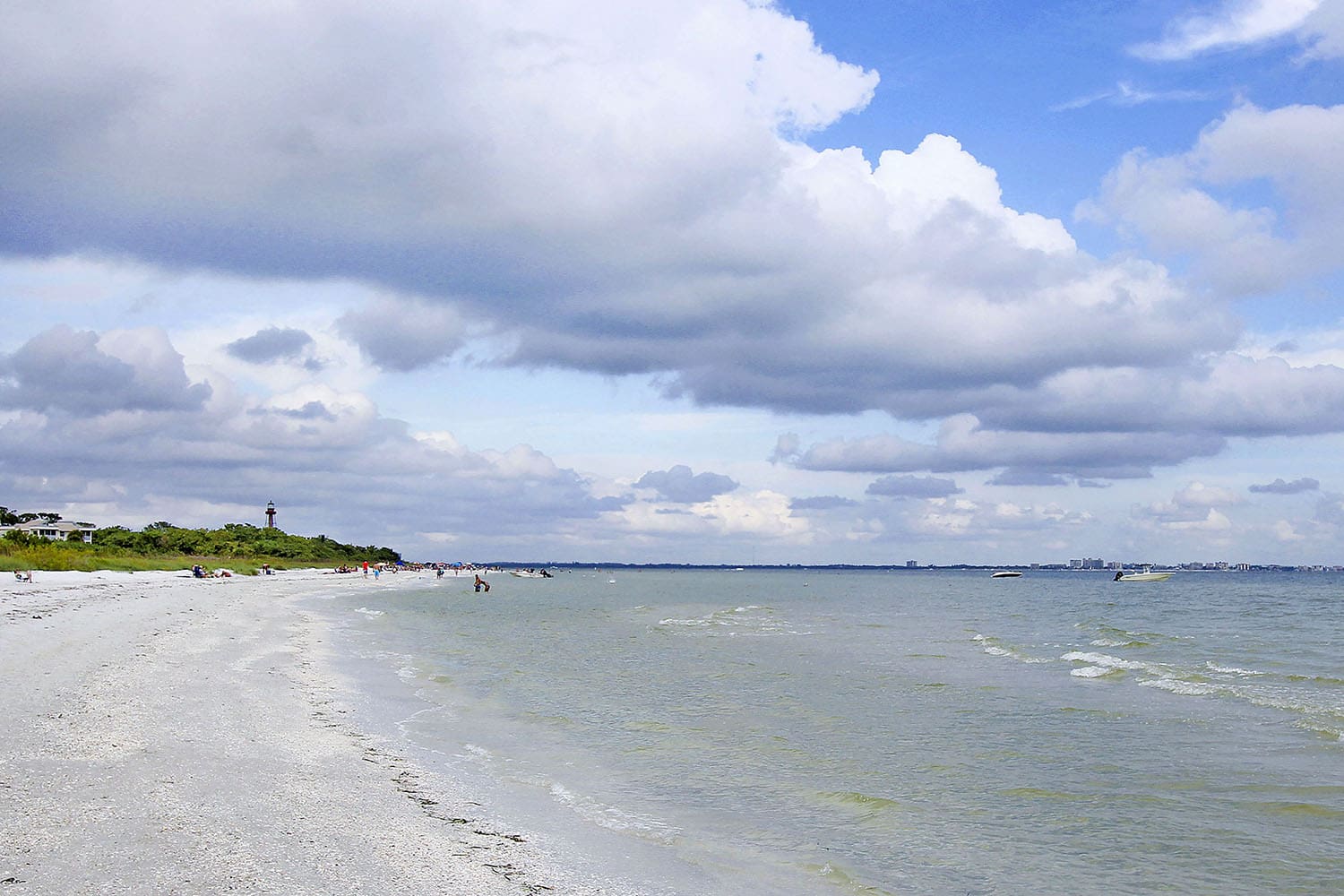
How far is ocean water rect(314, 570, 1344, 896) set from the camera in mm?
10766

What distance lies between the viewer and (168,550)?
428ft

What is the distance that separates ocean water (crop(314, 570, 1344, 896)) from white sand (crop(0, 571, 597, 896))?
Result: 3.80 ft

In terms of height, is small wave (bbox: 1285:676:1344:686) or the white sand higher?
the white sand

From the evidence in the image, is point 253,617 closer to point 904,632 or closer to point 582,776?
point 904,632

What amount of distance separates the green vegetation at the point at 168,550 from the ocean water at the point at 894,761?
153 feet

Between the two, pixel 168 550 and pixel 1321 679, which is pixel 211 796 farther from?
pixel 168 550

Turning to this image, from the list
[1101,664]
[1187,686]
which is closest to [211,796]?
[1187,686]

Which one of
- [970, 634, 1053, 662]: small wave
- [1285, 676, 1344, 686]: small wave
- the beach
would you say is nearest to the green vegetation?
A: the beach

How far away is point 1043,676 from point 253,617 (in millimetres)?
37135

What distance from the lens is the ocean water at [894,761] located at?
1077 cm

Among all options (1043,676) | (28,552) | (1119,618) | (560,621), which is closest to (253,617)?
(560,621)

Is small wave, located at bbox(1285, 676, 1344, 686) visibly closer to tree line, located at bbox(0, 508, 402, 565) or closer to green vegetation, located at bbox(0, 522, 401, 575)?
green vegetation, located at bbox(0, 522, 401, 575)

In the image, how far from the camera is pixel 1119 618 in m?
62.3

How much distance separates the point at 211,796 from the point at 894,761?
11.0m
